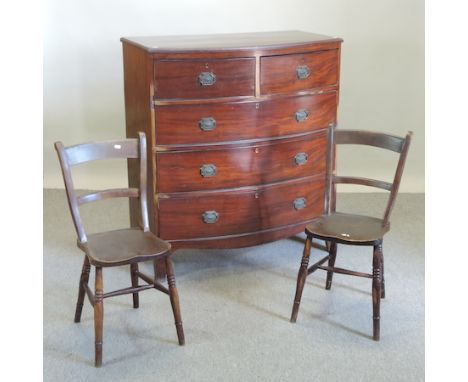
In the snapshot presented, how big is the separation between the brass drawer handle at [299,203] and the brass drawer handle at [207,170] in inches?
20.8

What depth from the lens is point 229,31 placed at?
4730 millimetres

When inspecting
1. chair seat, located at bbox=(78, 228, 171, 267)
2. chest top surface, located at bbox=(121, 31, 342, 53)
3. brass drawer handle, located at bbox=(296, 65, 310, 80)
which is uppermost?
chest top surface, located at bbox=(121, 31, 342, 53)

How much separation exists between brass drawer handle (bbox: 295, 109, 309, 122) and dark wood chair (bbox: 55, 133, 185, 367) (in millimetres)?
971

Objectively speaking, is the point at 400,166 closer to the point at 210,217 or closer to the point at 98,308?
the point at 210,217

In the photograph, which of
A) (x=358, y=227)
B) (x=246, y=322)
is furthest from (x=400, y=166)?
(x=246, y=322)

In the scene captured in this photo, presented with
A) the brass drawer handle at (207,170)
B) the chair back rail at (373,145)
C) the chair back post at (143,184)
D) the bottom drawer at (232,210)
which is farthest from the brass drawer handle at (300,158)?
the chair back post at (143,184)

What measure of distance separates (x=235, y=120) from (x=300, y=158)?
0.45 metres

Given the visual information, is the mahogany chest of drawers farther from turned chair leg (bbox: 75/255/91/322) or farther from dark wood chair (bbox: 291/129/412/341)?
turned chair leg (bbox: 75/255/91/322)

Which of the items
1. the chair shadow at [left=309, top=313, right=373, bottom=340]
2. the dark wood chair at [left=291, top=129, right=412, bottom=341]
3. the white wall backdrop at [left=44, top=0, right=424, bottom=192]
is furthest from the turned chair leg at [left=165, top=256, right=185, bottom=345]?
the white wall backdrop at [left=44, top=0, right=424, bottom=192]

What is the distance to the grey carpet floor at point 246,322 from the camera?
269cm

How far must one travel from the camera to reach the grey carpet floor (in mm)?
2691

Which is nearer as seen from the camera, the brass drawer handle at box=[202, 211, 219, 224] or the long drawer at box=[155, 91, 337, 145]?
the long drawer at box=[155, 91, 337, 145]

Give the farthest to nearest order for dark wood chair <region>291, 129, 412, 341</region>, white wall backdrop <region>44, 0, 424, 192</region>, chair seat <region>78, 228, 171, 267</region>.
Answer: white wall backdrop <region>44, 0, 424, 192</region> < dark wood chair <region>291, 129, 412, 341</region> < chair seat <region>78, 228, 171, 267</region>

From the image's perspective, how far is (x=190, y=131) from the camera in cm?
329
